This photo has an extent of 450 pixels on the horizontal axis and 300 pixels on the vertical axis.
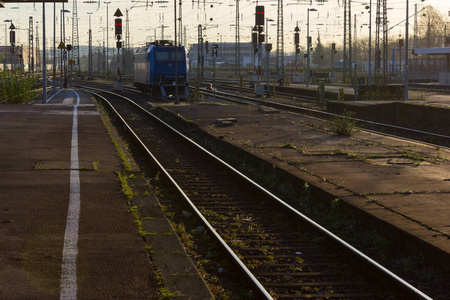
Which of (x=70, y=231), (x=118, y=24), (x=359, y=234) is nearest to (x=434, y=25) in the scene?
(x=118, y=24)

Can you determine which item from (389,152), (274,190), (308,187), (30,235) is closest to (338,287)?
(30,235)

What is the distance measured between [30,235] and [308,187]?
17.8 feet

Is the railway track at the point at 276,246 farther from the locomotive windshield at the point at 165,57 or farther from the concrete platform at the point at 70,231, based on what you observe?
the locomotive windshield at the point at 165,57

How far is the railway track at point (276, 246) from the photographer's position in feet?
23.4

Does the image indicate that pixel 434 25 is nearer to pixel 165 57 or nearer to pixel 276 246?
pixel 165 57

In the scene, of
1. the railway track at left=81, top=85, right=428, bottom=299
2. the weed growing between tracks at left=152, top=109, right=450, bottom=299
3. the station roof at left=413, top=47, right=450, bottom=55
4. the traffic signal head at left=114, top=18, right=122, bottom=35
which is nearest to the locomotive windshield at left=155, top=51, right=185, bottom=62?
the traffic signal head at left=114, top=18, right=122, bottom=35

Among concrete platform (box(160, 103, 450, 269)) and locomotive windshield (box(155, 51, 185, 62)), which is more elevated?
locomotive windshield (box(155, 51, 185, 62))

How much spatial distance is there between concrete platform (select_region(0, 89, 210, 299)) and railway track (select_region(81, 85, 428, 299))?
0.89 m

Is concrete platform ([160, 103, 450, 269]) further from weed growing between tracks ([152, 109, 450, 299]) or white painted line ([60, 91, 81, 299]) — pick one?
white painted line ([60, 91, 81, 299])

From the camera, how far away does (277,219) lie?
413 inches

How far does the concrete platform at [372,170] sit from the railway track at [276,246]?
0.85 meters

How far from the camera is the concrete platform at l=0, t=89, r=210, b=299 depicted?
21.2 feet

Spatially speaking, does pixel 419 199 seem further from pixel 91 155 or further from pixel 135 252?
pixel 91 155

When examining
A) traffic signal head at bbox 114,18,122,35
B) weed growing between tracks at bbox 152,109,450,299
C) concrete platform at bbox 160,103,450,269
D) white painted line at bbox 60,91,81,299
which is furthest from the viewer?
traffic signal head at bbox 114,18,122,35
